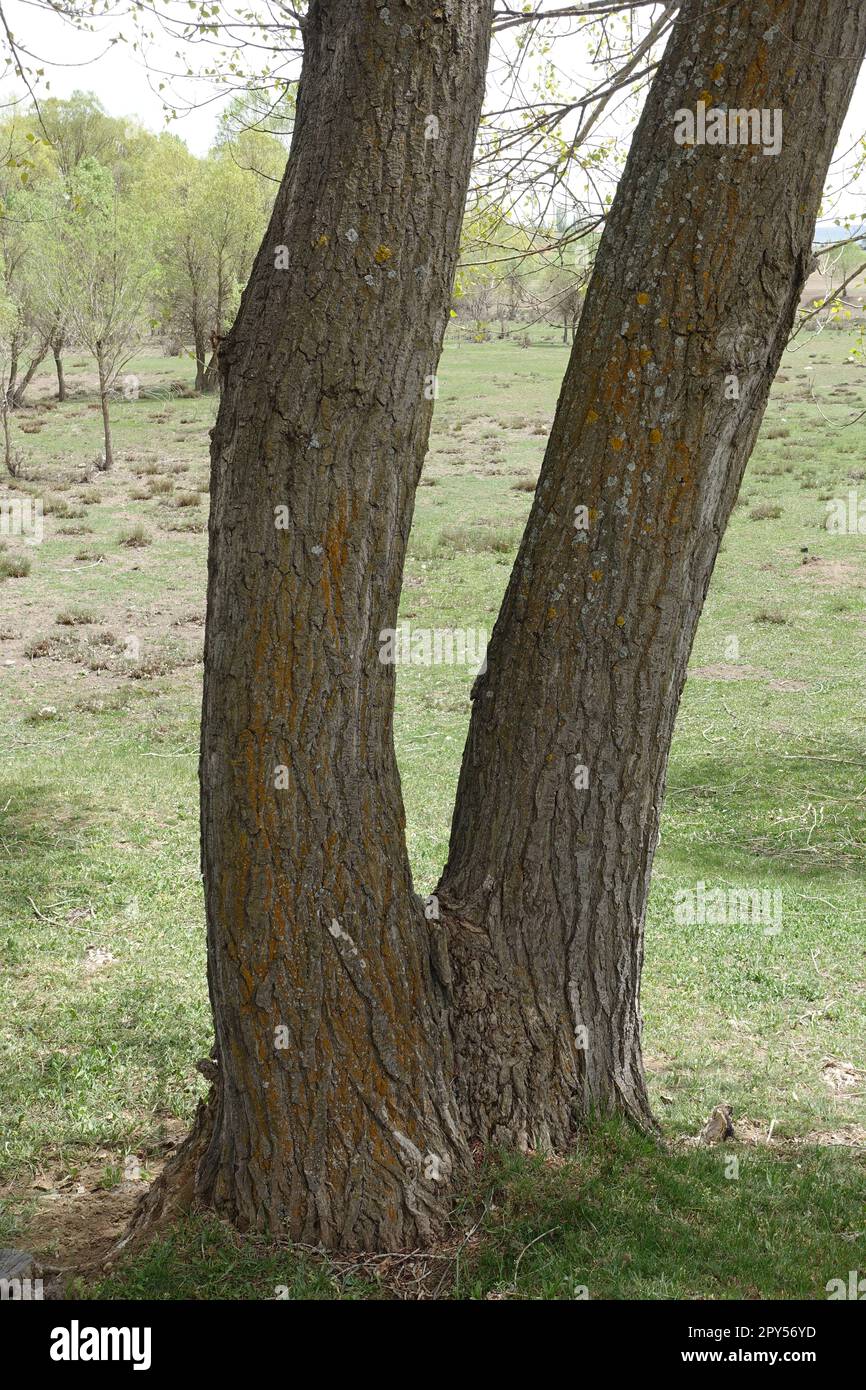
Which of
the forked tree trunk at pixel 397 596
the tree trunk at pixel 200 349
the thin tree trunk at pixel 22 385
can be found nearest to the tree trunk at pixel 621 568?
the forked tree trunk at pixel 397 596

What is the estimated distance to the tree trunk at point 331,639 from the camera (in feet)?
9.81

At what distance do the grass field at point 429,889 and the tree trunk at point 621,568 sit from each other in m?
0.41

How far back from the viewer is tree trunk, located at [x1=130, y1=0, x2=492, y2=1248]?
299 cm

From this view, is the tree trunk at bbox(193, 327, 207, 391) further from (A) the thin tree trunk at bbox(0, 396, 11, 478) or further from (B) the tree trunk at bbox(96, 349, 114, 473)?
(A) the thin tree trunk at bbox(0, 396, 11, 478)

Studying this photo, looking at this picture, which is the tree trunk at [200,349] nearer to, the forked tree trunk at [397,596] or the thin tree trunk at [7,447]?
the thin tree trunk at [7,447]

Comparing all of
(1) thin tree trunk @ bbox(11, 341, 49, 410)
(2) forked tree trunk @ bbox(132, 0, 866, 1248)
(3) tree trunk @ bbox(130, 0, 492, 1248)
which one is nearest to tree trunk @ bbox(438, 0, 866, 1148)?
(2) forked tree trunk @ bbox(132, 0, 866, 1248)

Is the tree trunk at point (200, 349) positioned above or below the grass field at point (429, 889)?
above

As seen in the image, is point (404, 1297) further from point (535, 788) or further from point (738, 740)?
point (738, 740)

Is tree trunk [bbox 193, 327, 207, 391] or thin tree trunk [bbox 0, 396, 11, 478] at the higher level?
tree trunk [bbox 193, 327, 207, 391]

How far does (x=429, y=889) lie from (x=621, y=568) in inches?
176

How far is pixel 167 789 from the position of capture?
9.44 m

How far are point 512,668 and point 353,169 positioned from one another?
1.50 m

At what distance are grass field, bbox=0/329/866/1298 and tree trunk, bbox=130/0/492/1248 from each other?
0.39 m

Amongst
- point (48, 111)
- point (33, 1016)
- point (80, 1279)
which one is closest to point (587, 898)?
point (80, 1279)
